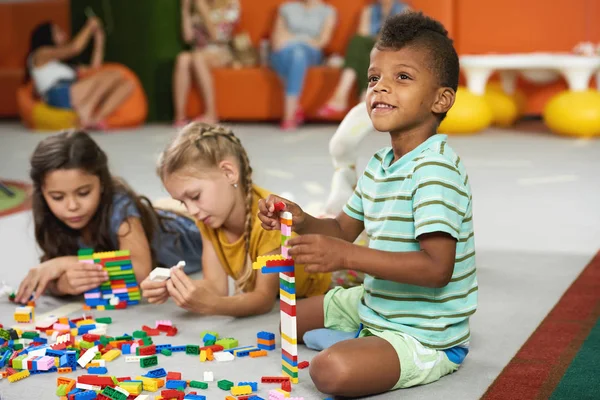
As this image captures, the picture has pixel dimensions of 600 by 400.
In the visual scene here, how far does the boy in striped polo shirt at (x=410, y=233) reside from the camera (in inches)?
62.6

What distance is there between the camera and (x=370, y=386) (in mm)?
1625

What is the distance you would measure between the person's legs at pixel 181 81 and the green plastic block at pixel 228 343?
5079 mm

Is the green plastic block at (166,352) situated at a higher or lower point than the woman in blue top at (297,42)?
lower

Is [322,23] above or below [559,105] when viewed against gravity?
above

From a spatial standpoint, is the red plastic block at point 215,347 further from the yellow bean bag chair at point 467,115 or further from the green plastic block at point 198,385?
the yellow bean bag chair at point 467,115

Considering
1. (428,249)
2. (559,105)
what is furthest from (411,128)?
(559,105)

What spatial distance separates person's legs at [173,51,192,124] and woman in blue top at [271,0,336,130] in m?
0.74

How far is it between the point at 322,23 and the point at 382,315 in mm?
5205

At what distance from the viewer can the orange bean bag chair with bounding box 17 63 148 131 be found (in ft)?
22.3

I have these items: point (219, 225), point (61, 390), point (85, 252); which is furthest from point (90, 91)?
point (61, 390)

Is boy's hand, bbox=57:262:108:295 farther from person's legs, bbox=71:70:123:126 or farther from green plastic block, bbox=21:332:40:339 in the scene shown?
person's legs, bbox=71:70:123:126

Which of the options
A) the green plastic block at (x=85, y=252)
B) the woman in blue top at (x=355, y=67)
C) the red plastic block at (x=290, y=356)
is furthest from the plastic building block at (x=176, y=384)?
the woman in blue top at (x=355, y=67)

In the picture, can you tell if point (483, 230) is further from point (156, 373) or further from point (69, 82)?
point (69, 82)

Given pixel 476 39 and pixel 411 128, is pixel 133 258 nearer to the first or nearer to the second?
pixel 411 128
